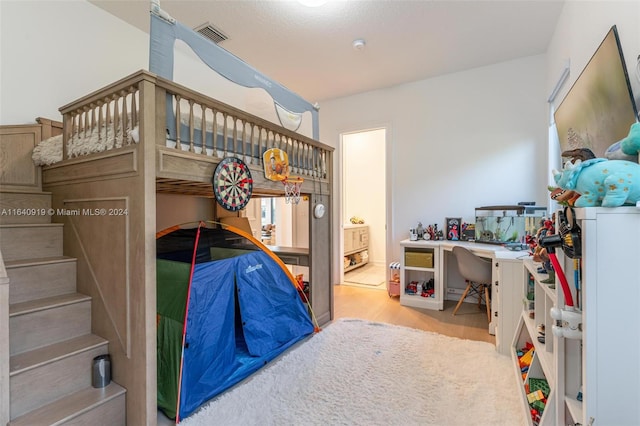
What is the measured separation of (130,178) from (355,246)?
4061 mm

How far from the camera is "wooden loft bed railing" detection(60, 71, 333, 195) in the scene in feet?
4.78

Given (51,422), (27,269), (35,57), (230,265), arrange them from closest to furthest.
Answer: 1. (51,422)
2. (27,269)
3. (230,265)
4. (35,57)

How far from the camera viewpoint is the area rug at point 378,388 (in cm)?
158

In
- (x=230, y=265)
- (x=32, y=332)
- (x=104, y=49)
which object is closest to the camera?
(x=32, y=332)

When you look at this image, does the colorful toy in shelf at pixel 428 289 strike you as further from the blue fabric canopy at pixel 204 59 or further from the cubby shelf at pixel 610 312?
the cubby shelf at pixel 610 312

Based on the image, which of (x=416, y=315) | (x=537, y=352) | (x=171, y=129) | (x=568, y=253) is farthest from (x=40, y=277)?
(x=416, y=315)

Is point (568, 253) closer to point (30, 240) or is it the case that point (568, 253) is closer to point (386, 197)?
point (30, 240)

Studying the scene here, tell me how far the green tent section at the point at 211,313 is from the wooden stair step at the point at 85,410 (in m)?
0.24

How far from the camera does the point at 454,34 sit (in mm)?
2791

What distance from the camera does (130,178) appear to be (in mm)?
1457

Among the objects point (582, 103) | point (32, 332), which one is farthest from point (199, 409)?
point (582, 103)

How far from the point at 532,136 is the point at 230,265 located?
3466 mm

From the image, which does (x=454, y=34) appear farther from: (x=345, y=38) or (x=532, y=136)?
(x=532, y=136)

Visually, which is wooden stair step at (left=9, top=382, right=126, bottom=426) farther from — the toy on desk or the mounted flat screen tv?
the mounted flat screen tv
